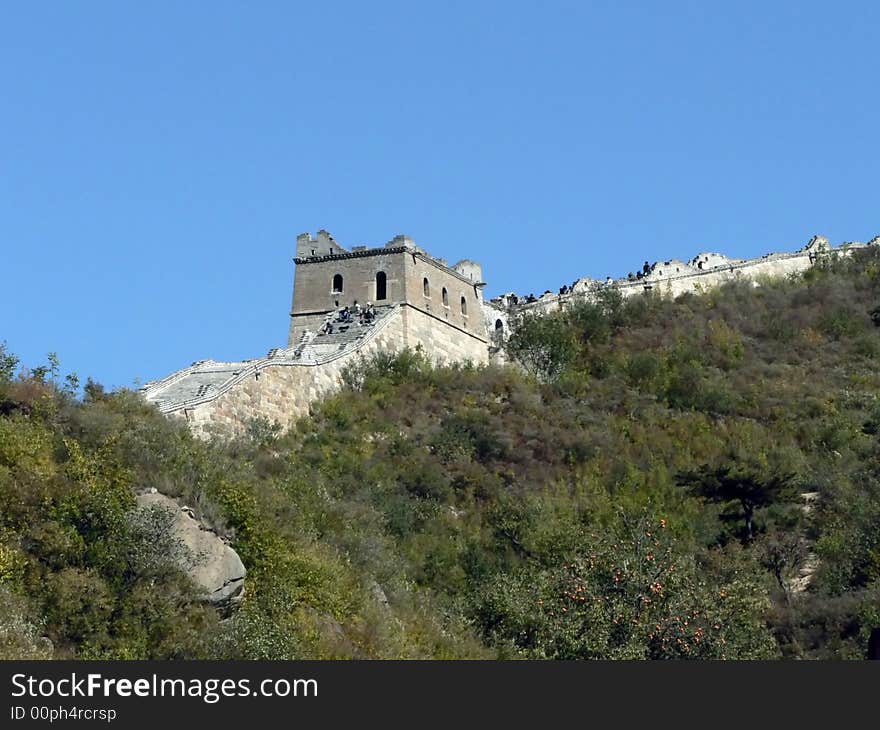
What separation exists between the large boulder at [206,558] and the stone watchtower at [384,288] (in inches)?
922

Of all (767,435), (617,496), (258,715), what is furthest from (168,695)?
(767,435)

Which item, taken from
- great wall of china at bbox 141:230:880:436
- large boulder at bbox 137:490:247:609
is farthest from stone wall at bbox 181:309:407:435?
large boulder at bbox 137:490:247:609

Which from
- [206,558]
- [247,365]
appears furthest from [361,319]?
[206,558]

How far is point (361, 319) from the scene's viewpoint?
5300cm

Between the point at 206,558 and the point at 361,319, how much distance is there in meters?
24.1

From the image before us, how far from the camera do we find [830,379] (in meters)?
54.2

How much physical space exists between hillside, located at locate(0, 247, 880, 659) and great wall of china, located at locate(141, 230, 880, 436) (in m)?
1.08

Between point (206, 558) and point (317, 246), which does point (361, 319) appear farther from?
point (206, 558)

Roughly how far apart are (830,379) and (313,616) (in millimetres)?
28416

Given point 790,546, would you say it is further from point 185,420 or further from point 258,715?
point 258,715

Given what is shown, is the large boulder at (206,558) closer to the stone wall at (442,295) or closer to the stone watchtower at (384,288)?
the stone watchtower at (384,288)

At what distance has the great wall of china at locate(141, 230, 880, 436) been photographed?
4547 centimetres

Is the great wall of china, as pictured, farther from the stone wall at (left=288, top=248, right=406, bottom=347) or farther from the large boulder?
the large boulder

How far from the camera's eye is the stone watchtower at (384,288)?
54.2 m
